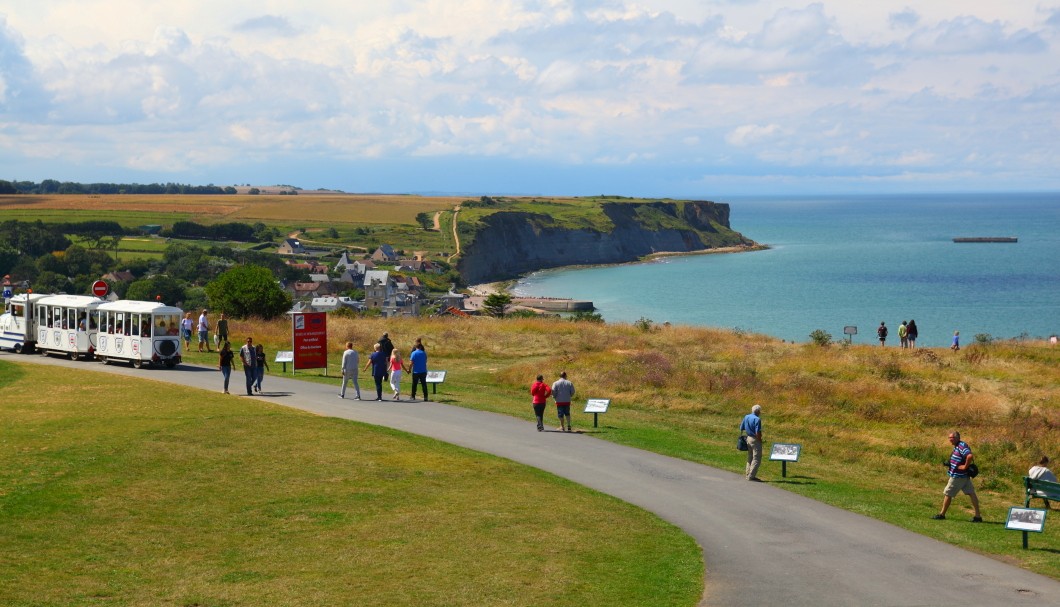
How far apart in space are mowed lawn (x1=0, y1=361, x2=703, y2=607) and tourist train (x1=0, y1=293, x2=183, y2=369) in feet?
29.7

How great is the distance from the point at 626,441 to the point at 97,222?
5902 inches

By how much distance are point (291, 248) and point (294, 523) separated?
487 ft

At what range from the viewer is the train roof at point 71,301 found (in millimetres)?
34000

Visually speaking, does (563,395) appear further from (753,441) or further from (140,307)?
(140,307)

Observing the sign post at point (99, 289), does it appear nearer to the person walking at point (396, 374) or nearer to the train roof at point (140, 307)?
the train roof at point (140, 307)

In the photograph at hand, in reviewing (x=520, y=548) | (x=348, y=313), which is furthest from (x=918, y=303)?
(x=520, y=548)

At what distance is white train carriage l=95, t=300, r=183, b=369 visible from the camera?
32531mm

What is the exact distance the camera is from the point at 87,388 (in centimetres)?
2716

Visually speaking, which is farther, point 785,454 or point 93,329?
point 93,329

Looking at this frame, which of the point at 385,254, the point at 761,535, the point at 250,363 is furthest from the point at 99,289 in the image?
the point at 385,254

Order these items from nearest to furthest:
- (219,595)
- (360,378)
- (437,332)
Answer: (219,595), (360,378), (437,332)

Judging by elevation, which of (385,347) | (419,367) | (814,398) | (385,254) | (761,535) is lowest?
(385,254)

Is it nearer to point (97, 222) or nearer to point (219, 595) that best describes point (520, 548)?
point (219, 595)

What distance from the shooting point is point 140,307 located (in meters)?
32.6
